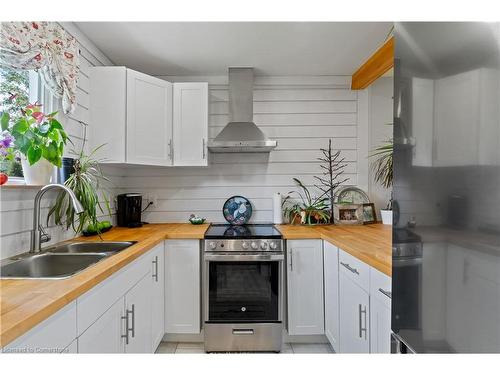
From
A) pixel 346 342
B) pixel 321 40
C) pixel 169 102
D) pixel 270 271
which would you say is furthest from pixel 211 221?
pixel 321 40

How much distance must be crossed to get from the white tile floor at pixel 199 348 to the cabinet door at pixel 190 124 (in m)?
1.55

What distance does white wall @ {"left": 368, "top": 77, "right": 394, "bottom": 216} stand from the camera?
9.95 feet

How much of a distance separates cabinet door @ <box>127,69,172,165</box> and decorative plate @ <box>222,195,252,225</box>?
28.1 inches

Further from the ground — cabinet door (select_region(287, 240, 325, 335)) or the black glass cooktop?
the black glass cooktop

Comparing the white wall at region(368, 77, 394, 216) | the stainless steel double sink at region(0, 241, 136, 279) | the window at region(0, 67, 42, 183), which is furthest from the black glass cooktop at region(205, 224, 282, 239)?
the window at region(0, 67, 42, 183)

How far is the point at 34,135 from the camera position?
1577 millimetres

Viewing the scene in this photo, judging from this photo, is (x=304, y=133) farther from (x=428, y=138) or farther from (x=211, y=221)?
(x=428, y=138)

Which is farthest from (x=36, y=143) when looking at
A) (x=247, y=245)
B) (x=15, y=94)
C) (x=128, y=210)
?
(x=247, y=245)

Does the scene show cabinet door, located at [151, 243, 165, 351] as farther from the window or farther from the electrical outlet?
the window

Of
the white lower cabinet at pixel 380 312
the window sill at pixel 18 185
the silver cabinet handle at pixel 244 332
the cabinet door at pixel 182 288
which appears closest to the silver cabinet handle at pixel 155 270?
the cabinet door at pixel 182 288

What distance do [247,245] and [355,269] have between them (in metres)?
0.87

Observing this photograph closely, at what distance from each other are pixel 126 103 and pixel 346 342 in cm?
238

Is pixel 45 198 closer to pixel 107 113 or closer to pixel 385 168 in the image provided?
pixel 107 113
